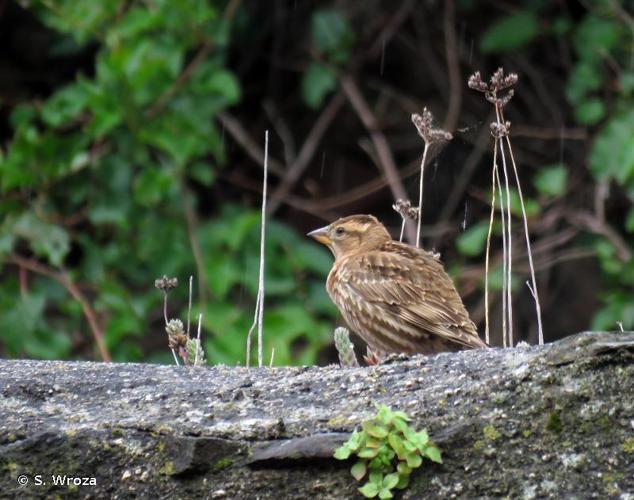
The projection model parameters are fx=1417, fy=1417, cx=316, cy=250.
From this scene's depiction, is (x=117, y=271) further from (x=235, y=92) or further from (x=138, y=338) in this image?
(x=235, y=92)

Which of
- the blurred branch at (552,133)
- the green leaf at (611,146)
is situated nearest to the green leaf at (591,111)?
the green leaf at (611,146)

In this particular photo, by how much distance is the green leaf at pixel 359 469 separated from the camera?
332 cm

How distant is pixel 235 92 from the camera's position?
862 centimetres

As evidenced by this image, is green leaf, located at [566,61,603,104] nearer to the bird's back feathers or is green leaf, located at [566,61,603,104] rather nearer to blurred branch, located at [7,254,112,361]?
the bird's back feathers

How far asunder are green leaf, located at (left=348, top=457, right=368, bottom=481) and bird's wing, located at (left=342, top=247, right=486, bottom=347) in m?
2.52

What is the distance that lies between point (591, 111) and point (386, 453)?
5.92m

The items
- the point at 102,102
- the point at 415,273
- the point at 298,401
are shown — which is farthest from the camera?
the point at 102,102

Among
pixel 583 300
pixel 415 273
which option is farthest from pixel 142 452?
pixel 583 300

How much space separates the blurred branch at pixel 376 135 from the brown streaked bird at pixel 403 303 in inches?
92.9

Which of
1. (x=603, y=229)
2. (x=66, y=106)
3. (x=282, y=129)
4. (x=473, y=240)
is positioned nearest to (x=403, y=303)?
(x=473, y=240)

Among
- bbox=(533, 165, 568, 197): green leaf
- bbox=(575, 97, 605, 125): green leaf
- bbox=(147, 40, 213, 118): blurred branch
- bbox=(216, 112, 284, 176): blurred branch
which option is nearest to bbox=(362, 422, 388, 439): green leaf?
bbox=(147, 40, 213, 118): blurred branch

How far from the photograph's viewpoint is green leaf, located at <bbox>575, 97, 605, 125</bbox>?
8.85m

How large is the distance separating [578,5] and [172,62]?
9.70ft

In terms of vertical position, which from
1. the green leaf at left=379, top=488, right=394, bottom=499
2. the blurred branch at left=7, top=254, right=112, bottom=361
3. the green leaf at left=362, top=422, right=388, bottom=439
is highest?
the green leaf at left=362, top=422, right=388, bottom=439
